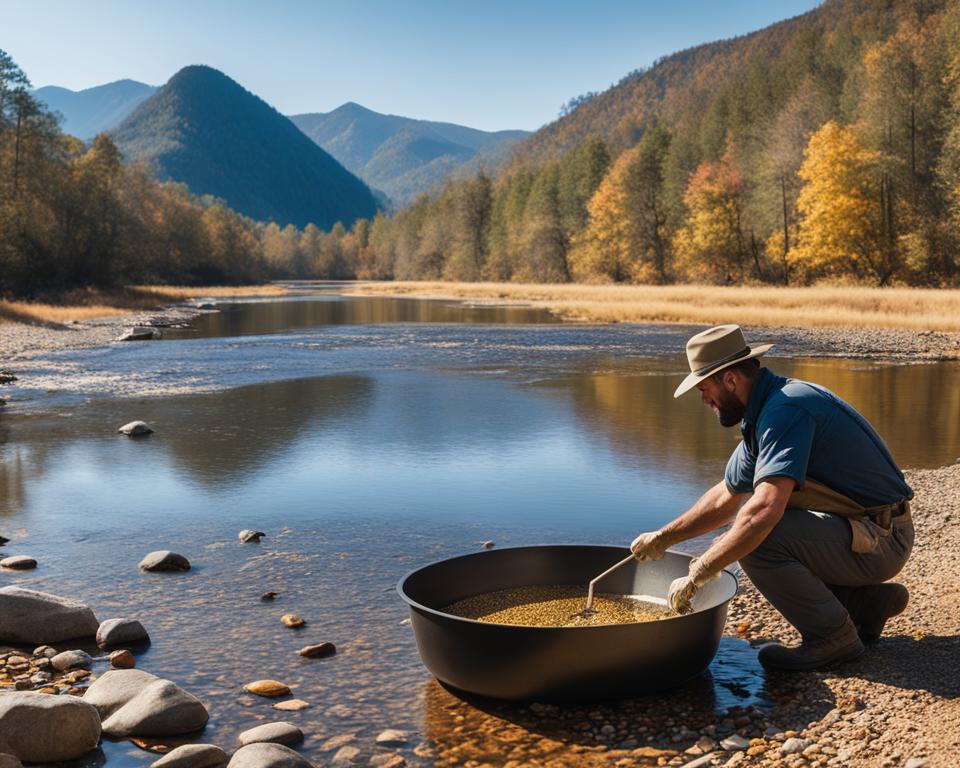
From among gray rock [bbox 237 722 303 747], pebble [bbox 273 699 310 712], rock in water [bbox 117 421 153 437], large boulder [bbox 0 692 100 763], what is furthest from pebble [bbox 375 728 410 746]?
rock in water [bbox 117 421 153 437]

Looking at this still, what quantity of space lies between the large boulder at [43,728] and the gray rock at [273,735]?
750 mm

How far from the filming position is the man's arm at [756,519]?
173 inches

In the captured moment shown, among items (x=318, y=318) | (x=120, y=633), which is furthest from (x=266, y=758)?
(x=318, y=318)

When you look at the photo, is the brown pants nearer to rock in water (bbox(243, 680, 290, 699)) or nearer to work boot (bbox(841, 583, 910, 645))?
work boot (bbox(841, 583, 910, 645))

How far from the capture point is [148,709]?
4555 mm

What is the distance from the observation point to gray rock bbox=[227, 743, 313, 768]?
13.0ft

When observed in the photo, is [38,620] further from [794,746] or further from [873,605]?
[873,605]

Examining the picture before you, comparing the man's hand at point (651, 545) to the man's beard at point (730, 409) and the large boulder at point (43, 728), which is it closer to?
the man's beard at point (730, 409)

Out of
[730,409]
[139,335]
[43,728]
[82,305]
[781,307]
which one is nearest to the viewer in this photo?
[43,728]

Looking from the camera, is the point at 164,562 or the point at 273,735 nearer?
the point at 273,735

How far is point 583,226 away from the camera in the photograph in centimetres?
8800

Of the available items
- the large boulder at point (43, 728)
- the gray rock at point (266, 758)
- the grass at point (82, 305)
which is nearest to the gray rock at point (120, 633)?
the large boulder at point (43, 728)

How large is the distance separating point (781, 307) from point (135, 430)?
109 ft

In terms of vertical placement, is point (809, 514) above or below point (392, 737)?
above
